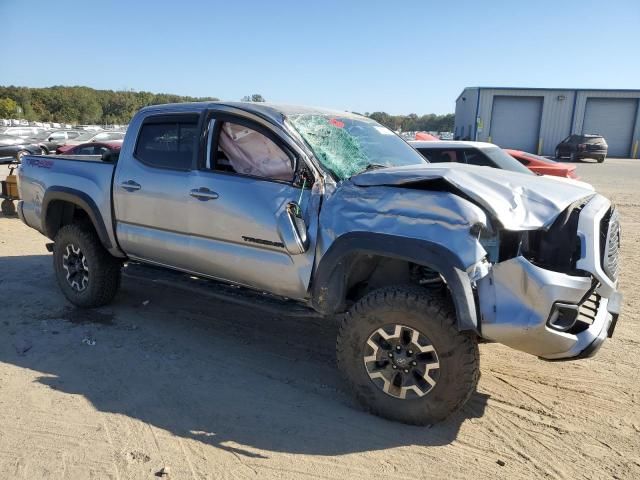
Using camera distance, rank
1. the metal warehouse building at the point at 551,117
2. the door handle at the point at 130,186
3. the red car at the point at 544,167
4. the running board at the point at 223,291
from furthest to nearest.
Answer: the metal warehouse building at the point at 551,117 → the red car at the point at 544,167 → the door handle at the point at 130,186 → the running board at the point at 223,291

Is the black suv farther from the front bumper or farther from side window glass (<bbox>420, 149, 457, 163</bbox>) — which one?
the front bumper

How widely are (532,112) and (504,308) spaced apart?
4203 centimetres

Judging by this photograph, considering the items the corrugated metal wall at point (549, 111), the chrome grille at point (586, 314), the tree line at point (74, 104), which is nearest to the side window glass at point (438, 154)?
the chrome grille at point (586, 314)

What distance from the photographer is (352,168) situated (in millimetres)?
3834

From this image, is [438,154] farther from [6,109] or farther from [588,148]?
[6,109]

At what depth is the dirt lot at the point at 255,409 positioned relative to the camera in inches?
114

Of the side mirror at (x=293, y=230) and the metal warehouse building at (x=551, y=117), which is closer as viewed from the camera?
the side mirror at (x=293, y=230)

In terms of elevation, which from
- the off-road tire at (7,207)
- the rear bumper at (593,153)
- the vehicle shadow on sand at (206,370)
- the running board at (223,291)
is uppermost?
the rear bumper at (593,153)

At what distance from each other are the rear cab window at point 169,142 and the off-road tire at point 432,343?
2019mm

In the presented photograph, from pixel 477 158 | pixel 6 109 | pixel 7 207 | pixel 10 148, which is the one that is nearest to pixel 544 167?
pixel 477 158

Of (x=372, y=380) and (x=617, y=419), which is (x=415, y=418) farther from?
(x=617, y=419)

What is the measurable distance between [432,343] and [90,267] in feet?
11.6

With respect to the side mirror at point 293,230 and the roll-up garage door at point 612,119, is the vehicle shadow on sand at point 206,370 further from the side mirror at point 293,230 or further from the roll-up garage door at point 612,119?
the roll-up garage door at point 612,119

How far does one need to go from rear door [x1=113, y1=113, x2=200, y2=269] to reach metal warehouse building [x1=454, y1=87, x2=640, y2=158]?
38.2 m
